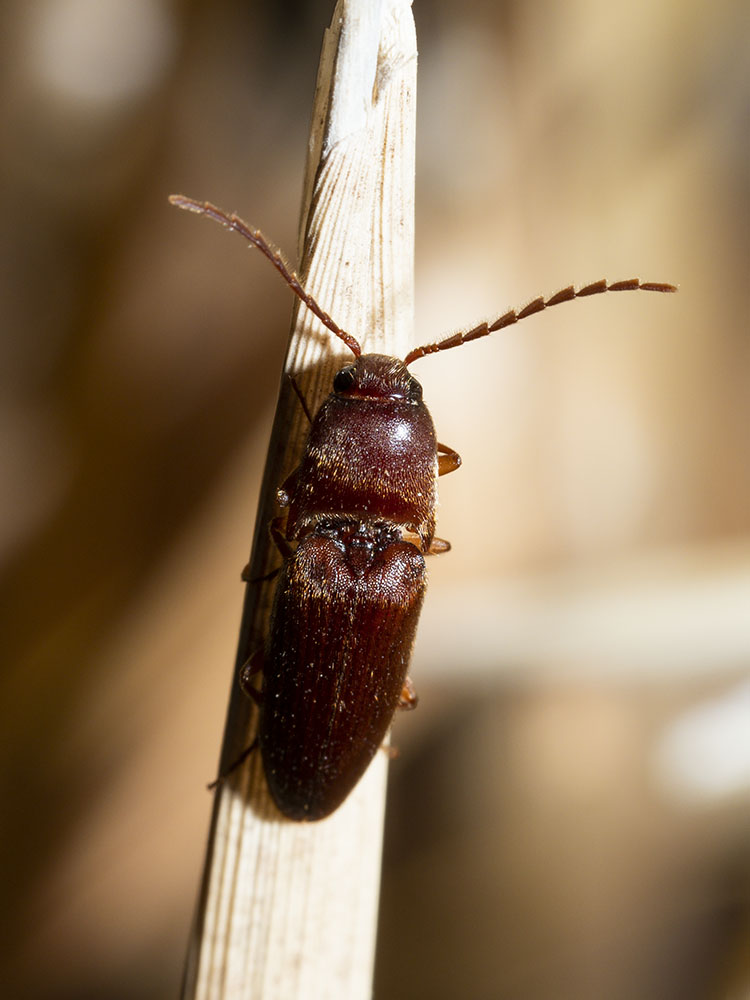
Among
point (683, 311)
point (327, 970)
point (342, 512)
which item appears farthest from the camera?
point (683, 311)

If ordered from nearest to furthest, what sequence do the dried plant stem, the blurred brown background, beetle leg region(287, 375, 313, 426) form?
the dried plant stem, beetle leg region(287, 375, 313, 426), the blurred brown background

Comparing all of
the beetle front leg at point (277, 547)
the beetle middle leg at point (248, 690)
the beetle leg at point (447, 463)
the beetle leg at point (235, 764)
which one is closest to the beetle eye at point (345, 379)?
the beetle front leg at point (277, 547)

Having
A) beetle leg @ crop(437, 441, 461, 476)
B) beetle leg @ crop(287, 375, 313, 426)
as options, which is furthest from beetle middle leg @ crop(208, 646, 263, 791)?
beetle leg @ crop(437, 441, 461, 476)

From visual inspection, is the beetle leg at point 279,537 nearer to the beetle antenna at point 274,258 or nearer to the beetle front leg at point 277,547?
the beetle front leg at point 277,547

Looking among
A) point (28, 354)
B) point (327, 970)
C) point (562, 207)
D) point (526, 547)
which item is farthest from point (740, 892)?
point (28, 354)

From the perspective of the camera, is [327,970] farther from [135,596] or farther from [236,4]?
[236,4]

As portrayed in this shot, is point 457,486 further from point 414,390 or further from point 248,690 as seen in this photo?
point 248,690

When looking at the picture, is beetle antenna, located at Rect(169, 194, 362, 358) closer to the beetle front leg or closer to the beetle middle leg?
the beetle front leg
